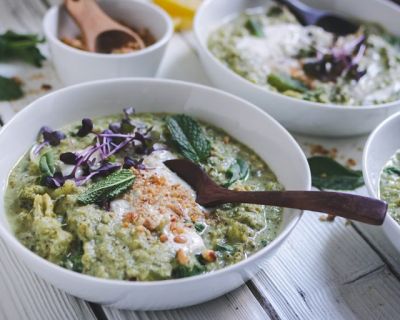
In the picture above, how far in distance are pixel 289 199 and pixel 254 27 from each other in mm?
1532

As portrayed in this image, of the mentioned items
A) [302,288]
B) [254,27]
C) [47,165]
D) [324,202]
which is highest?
[324,202]

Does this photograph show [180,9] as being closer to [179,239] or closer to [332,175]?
[332,175]

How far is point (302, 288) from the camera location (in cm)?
192

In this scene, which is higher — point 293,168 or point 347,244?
point 293,168

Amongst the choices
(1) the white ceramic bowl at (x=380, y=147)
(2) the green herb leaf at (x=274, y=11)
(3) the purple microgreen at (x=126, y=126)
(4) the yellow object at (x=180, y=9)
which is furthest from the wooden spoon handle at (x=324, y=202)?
(2) the green herb leaf at (x=274, y=11)

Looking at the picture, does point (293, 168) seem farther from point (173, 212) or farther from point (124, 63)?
point (124, 63)

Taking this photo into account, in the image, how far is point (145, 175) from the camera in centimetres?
195

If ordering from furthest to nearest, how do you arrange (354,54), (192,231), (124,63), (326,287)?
(354,54) < (124,63) < (326,287) < (192,231)

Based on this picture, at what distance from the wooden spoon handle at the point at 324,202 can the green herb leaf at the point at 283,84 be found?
0.91m

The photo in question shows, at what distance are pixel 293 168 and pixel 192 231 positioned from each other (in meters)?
0.49

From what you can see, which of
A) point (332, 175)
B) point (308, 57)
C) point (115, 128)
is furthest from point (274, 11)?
point (115, 128)

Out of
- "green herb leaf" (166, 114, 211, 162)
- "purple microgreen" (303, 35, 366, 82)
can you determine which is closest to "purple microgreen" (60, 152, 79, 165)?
"green herb leaf" (166, 114, 211, 162)

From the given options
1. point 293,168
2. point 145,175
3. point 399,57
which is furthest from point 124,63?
point 399,57

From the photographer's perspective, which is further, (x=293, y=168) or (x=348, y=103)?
(x=348, y=103)
